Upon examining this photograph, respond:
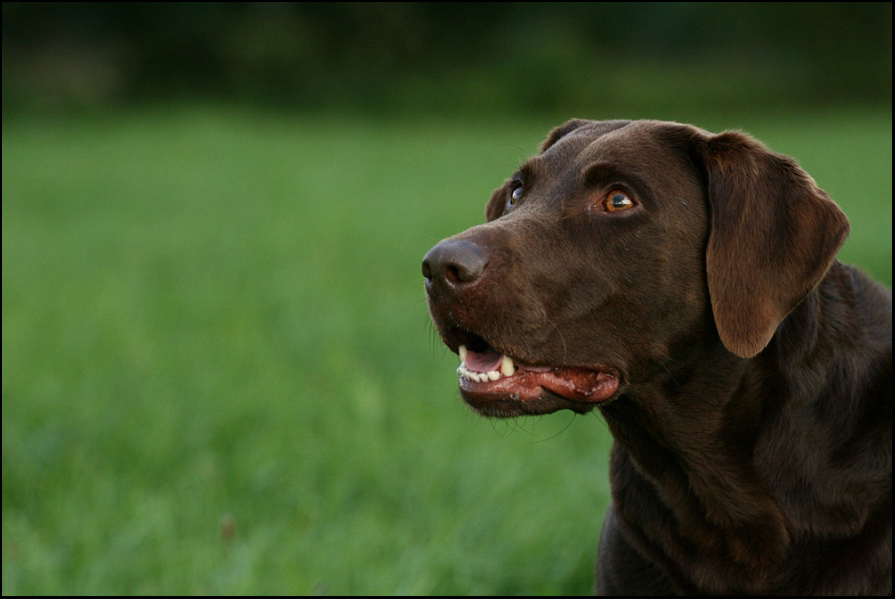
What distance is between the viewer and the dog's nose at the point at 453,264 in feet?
7.18

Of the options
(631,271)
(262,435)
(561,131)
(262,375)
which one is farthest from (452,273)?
(262,375)

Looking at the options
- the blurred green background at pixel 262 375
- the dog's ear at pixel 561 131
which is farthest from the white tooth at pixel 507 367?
the dog's ear at pixel 561 131

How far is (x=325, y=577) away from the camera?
3.15 metres

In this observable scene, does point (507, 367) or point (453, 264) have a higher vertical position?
point (453, 264)

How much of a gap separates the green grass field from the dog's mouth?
0.32m

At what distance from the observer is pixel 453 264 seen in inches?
86.4

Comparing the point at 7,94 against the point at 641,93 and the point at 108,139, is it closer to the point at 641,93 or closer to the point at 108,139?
the point at 108,139

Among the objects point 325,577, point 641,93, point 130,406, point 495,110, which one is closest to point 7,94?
point 495,110

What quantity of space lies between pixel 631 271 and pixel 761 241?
339 millimetres

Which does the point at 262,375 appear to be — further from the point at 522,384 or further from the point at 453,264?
the point at 453,264

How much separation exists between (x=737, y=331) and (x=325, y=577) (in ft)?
5.51

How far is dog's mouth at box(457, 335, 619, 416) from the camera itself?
2.32 metres

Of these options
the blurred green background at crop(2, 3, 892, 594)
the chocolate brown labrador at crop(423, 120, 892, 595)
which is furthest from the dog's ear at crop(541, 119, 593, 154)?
the blurred green background at crop(2, 3, 892, 594)

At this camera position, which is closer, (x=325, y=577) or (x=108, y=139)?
(x=325, y=577)
